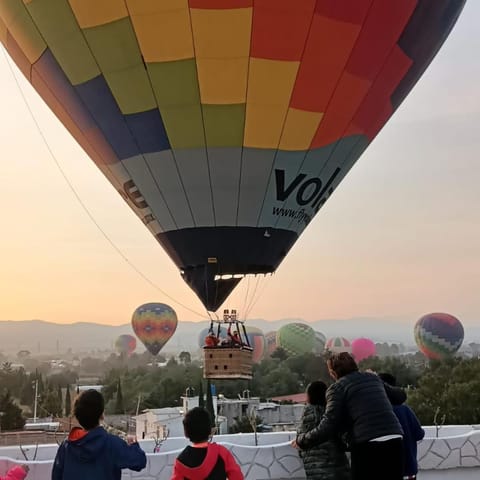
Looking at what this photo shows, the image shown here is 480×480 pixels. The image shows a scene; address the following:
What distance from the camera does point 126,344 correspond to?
190 feet

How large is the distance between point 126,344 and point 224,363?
51.5 m

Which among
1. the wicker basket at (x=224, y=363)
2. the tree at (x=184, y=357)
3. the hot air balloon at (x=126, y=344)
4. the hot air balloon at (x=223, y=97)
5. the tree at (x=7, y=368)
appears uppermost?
the hot air balloon at (x=126, y=344)

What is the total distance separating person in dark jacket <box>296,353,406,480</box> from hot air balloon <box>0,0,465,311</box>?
4484 millimetres

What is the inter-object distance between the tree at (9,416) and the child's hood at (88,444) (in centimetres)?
2707

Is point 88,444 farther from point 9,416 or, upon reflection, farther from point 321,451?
point 9,416

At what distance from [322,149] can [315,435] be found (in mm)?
5017

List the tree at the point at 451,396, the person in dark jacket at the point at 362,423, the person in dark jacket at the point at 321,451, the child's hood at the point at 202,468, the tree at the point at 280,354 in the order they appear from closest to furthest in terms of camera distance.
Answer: the child's hood at the point at 202,468
the person in dark jacket at the point at 362,423
the person in dark jacket at the point at 321,451
the tree at the point at 451,396
the tree at the point at 280,354

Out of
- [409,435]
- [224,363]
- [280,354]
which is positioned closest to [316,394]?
[409,435]

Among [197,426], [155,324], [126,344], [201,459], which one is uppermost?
[126,344]

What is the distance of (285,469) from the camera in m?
4.06

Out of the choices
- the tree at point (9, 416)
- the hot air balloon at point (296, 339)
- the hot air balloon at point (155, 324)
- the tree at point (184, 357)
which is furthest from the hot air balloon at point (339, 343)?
the tree at point (9, 416)

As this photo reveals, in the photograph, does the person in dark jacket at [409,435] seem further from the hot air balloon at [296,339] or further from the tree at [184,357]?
the tree at [184,357]

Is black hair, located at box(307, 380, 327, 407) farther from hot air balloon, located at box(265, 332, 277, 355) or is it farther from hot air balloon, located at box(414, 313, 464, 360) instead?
hot air balloon, located at box(265, 332, 277, 355)

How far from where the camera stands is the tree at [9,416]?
28784 millimetres
